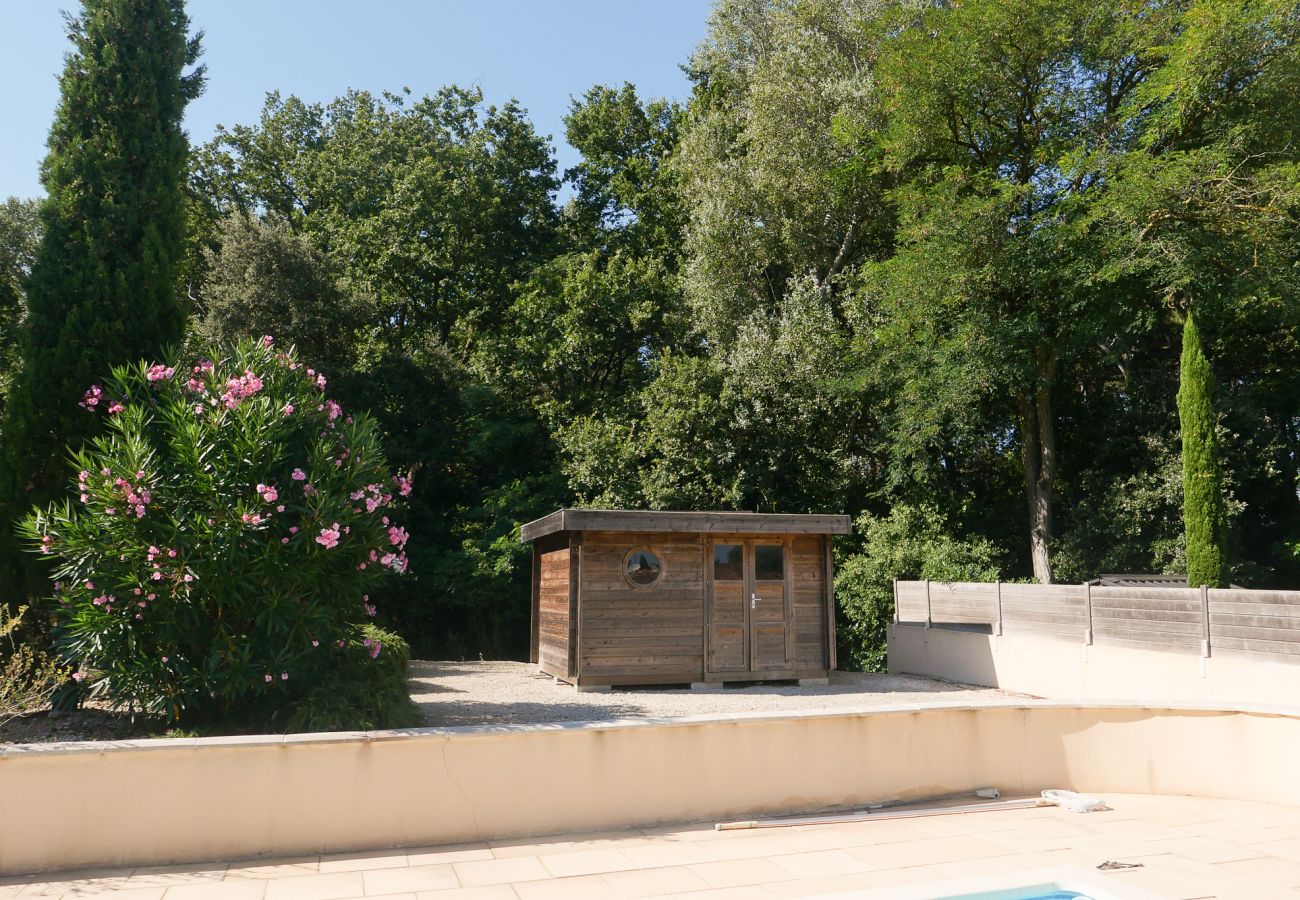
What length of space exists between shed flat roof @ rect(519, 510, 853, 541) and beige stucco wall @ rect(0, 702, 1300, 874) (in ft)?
→ 13.8

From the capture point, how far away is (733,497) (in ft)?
58.6

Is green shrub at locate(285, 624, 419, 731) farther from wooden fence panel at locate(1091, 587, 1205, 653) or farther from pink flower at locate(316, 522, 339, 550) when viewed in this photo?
wooden fence panel at locate(1091, 587, 1205, 653)

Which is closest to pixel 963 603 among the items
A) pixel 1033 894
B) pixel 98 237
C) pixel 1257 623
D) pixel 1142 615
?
pixel 1142 615

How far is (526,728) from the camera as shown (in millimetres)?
5172

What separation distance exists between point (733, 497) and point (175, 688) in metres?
12.8

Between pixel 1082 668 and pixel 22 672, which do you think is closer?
pixel 22 672

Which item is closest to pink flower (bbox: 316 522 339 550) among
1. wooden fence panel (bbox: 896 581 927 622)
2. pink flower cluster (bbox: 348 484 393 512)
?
pink flower cluster (bbox: 348 484 393 512)

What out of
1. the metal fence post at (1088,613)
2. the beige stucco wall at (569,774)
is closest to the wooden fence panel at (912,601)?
the metal fence post at (1088,613)

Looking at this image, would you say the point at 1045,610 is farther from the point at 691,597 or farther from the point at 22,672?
the point at 22,672

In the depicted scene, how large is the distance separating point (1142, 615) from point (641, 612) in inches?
220

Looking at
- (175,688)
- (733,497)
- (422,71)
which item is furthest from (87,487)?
(422,71)

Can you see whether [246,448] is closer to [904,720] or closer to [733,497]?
[904,720]

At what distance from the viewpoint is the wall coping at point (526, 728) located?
455 cm

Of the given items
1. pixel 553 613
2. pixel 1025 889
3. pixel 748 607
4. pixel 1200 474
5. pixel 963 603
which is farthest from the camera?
pixel 1200 474
